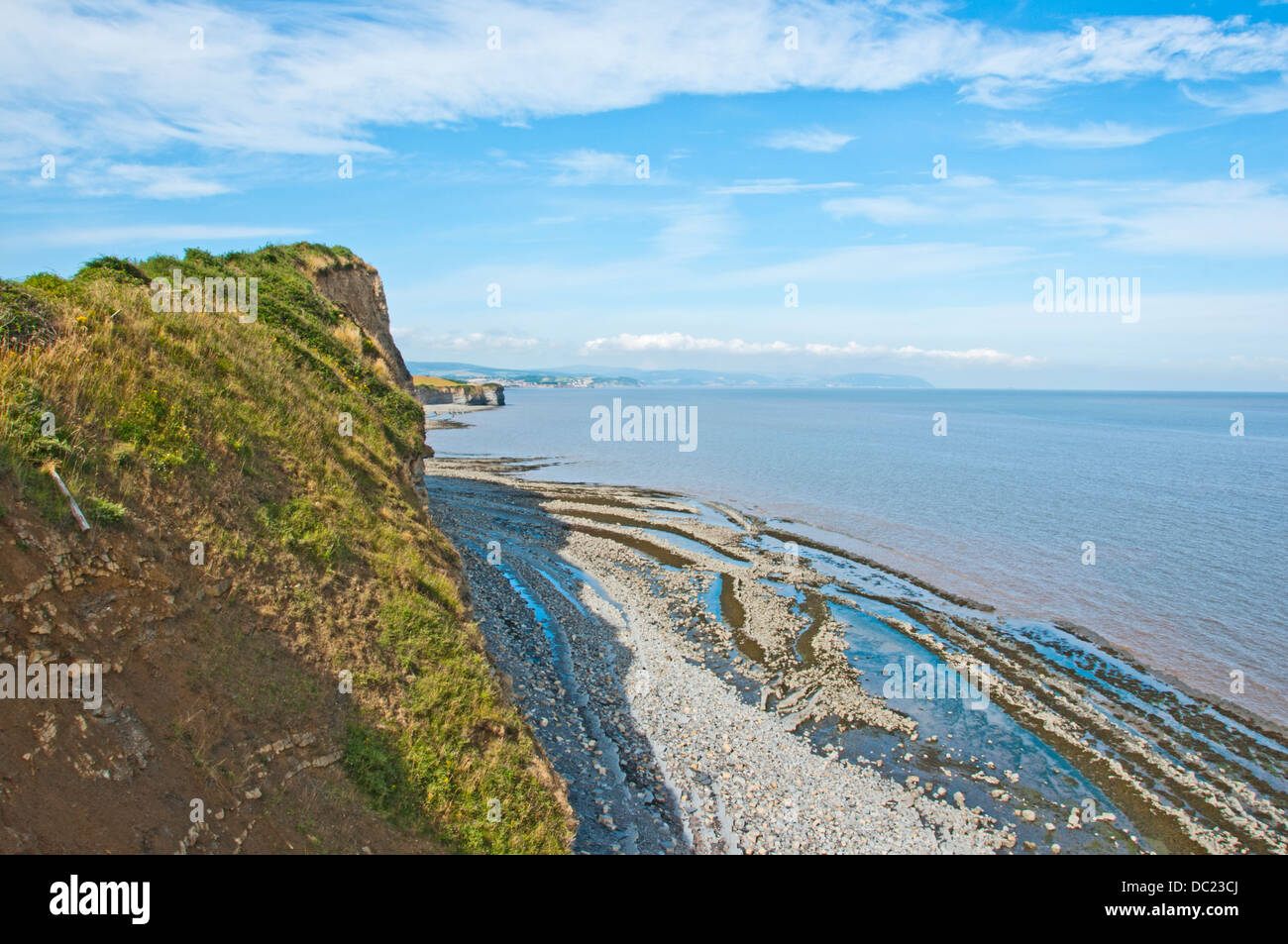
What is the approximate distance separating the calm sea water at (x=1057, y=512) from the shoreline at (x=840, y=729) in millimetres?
3932

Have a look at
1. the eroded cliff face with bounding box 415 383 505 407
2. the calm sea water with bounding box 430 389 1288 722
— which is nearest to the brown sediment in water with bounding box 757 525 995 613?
the calm sea water with bounding box 430 389 1288 722

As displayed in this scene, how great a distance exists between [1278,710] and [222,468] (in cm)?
3233

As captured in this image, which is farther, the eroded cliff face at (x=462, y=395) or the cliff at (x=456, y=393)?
the cliff at (x=456, y=393)

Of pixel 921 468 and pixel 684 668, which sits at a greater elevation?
pixel 921 468

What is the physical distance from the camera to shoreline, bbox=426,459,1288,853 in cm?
1664

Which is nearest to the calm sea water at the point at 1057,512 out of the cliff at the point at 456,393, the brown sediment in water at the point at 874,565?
the brown sediment in water at the point at 874,565

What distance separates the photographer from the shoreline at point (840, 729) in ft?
54.6

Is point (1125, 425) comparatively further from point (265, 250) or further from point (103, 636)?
point (103, 636)

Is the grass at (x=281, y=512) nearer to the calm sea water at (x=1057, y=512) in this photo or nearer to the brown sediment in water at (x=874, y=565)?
the brown sediment in water at (x=874, y=565)

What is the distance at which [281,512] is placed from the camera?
46.2 ft

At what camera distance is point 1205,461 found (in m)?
83.6

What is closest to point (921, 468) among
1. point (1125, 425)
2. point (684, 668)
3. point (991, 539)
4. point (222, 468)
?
point (991, 539)

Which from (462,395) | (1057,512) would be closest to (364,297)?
(1057,512)
